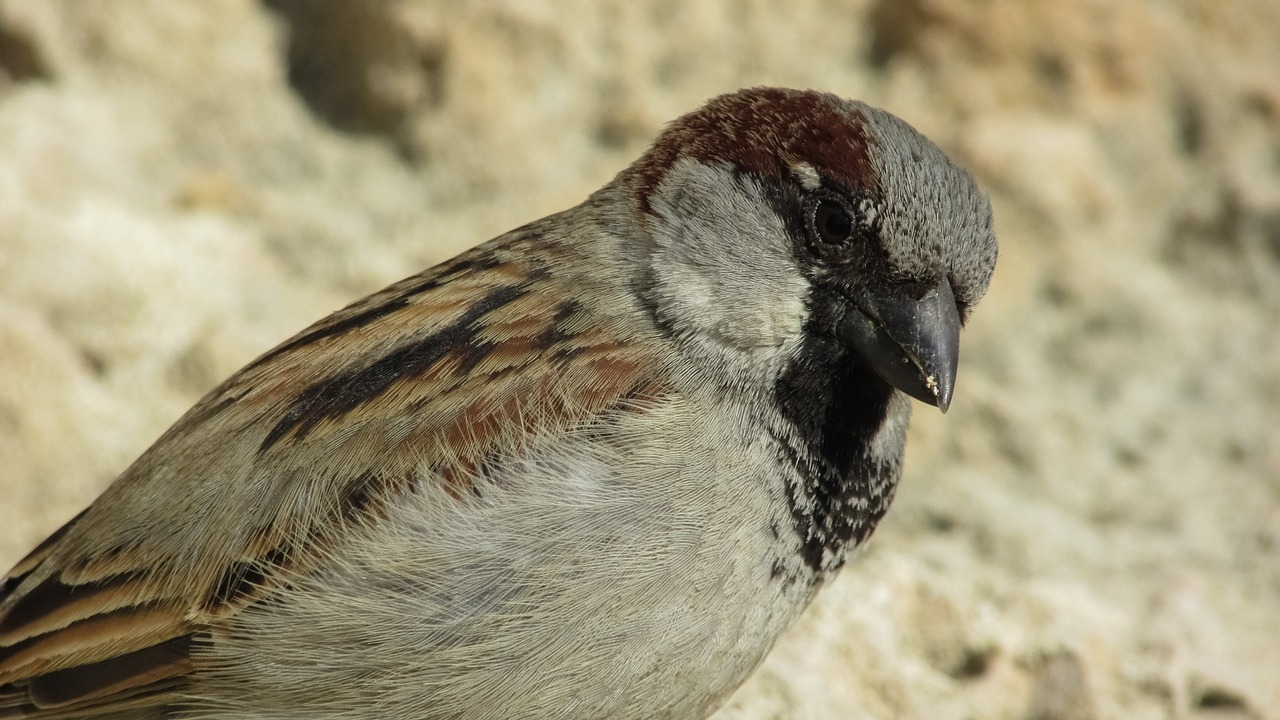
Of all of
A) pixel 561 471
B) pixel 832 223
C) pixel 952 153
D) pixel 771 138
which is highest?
pixel 952 153

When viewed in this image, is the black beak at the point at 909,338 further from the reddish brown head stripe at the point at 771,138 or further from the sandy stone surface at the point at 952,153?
the sandy stone surface at the point at 952,153

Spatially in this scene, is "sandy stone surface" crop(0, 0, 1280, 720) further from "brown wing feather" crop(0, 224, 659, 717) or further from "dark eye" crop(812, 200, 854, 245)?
"dark eye" crop(812, 200, 854, 245)

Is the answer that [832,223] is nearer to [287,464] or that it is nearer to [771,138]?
[771,138]

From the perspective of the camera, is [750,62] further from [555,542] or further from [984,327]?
[555,542]

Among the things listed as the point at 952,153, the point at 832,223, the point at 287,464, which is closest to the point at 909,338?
the point at 832,223

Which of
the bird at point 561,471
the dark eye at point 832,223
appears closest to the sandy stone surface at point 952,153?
the bird at point 561,471

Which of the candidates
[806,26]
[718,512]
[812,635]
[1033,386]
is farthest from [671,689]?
[806,26]

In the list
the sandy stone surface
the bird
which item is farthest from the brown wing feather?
the sandy stone surface
